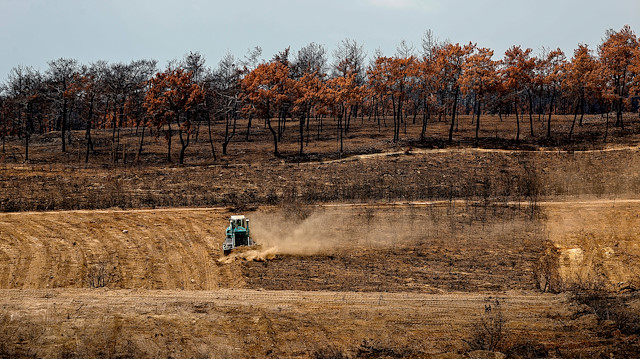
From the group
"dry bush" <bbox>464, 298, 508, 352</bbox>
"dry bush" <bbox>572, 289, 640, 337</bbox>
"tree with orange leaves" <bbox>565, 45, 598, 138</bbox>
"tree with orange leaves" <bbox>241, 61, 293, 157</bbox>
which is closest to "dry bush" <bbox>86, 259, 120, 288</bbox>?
"dry bush" <bbox>464, 298, 508, 352</bbox>

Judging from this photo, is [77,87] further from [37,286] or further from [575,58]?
[575,58]

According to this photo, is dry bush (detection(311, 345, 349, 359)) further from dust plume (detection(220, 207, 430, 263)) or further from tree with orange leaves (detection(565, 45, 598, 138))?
tree with orange leaves (detection(565, 45, 598, 138))

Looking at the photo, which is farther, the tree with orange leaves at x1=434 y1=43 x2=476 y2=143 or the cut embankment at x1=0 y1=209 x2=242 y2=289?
the tree with orange leaves at x1=434 y1=43 x2=476 y2=143

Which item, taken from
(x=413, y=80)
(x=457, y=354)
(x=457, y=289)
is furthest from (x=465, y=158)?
(x=457, y=354)

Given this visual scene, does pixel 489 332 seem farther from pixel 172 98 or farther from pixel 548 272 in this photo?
pixel 172 98

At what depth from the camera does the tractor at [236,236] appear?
24.9m

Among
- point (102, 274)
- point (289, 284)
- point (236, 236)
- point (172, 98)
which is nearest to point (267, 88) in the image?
point (172, 98)

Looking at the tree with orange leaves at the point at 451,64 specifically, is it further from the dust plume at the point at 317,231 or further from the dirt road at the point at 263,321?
the dirt road at the point at 263,321

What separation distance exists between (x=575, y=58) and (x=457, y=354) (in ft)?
175

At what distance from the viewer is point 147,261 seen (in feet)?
78.7

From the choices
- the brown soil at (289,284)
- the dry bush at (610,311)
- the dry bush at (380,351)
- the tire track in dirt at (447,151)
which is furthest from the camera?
the tire track in dirt at (447,151)

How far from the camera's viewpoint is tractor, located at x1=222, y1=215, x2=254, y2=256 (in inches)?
981

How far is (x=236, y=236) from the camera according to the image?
25.3m

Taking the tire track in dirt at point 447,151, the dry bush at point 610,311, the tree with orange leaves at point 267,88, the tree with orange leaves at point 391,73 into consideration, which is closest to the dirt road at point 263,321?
the dry bush at point 610,311
